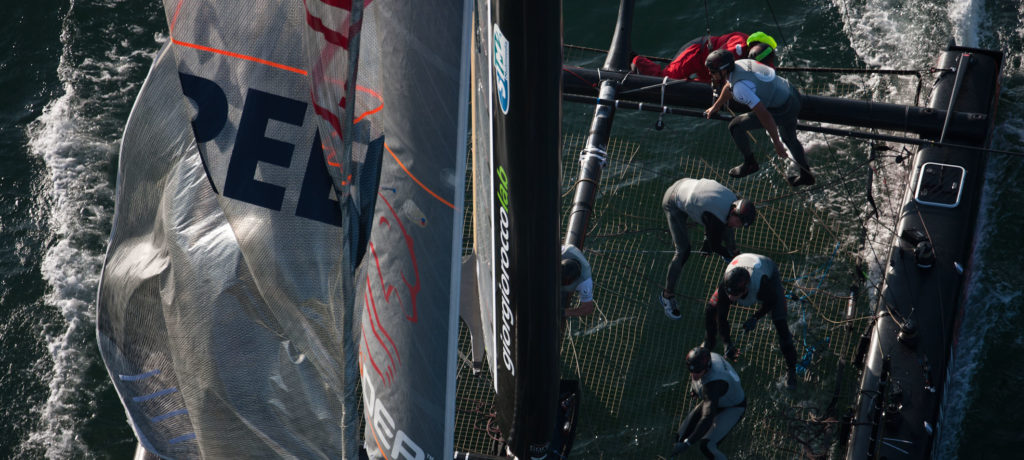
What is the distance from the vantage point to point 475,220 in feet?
15.3

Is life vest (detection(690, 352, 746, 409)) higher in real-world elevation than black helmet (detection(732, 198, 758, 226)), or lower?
lower

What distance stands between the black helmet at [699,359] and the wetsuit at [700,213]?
103 cm

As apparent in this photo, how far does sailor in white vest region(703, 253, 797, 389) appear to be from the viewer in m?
6.39

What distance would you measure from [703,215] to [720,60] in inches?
42.2

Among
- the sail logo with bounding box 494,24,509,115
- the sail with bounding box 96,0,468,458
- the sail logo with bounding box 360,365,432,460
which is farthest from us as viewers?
the sail logo with bounding box 360,365,432,460

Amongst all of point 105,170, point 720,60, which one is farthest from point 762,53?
point 105,170

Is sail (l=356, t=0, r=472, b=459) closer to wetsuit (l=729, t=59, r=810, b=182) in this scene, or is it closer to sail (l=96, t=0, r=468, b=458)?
sail (l=96, t=0, r=468, b=458)

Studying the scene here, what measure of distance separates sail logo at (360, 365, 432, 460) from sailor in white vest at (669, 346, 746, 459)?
8.17ft

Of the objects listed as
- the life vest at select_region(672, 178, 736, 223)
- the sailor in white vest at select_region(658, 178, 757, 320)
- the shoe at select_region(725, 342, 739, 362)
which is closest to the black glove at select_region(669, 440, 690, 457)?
the shoe at select_region(725, 342, 739, 362)

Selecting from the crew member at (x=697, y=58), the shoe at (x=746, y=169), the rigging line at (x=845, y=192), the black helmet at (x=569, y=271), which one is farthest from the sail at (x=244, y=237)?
the rigging line at (x=845, y=192)

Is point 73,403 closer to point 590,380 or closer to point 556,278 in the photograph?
point 590,380

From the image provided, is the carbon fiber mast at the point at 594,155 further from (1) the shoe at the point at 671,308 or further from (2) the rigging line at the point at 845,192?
(2) the rigging line at the point at 845,192

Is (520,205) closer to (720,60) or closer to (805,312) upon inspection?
(720,60)

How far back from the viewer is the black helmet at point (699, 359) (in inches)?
238
